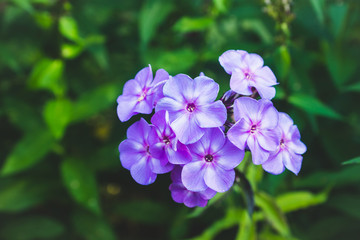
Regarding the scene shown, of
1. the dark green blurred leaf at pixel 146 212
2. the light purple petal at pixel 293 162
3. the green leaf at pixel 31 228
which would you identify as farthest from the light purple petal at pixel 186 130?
the green leaf at pixel 31 228

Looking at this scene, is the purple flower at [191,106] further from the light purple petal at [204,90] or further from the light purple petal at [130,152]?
the light purple petal at [130,152]

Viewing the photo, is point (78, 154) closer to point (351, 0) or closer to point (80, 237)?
point (80, 237)

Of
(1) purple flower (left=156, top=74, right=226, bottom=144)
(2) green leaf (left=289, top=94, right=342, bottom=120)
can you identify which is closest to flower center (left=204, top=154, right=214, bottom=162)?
(1) purple flower (left=156, top=74, right=226, bottom=144)

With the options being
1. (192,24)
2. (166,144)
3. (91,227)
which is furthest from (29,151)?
(166,144)

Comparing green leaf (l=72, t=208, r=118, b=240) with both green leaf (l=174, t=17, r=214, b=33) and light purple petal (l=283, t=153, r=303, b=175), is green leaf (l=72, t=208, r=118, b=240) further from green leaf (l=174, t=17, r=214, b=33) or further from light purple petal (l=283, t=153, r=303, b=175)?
light purple petal (l=283, t=153, r=303, b=175)

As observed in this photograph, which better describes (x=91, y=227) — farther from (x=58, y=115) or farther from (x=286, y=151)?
(x=286, y=151)

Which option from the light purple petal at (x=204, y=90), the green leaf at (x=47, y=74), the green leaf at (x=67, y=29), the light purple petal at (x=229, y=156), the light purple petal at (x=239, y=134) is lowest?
the light purple petal at (x=229, y=156)
